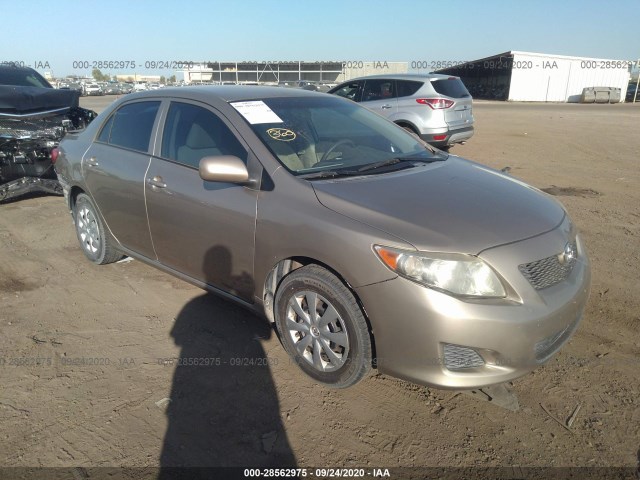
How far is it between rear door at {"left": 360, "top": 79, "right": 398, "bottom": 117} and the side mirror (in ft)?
24.5

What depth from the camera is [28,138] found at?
658 centimetres

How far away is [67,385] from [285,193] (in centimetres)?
177

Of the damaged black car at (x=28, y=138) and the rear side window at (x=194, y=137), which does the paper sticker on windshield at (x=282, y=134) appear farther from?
the damaged black car at (x=28, y=138)

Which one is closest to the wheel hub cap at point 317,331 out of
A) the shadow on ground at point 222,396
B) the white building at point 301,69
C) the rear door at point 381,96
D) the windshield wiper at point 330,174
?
the shadow on ground at point 222,396

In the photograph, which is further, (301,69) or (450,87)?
(301,69)

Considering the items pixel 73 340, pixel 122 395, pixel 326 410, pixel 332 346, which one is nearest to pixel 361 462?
pixel 326 410

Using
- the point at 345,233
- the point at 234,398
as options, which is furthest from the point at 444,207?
the point at 234,398

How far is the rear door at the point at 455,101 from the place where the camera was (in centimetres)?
980

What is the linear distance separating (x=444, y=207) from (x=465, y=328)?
0.72 meters

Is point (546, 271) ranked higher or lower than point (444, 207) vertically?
lower

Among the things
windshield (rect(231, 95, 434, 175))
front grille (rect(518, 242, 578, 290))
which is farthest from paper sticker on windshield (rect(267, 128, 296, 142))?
front grille (rect(518, 242, 578, 290))

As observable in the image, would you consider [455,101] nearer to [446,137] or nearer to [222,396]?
[446,137]

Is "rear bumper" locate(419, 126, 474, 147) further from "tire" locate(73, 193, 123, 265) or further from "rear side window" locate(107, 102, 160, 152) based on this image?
"tire" locate(73, 193, 123, 265)

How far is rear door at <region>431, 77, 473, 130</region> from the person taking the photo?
980 cm
